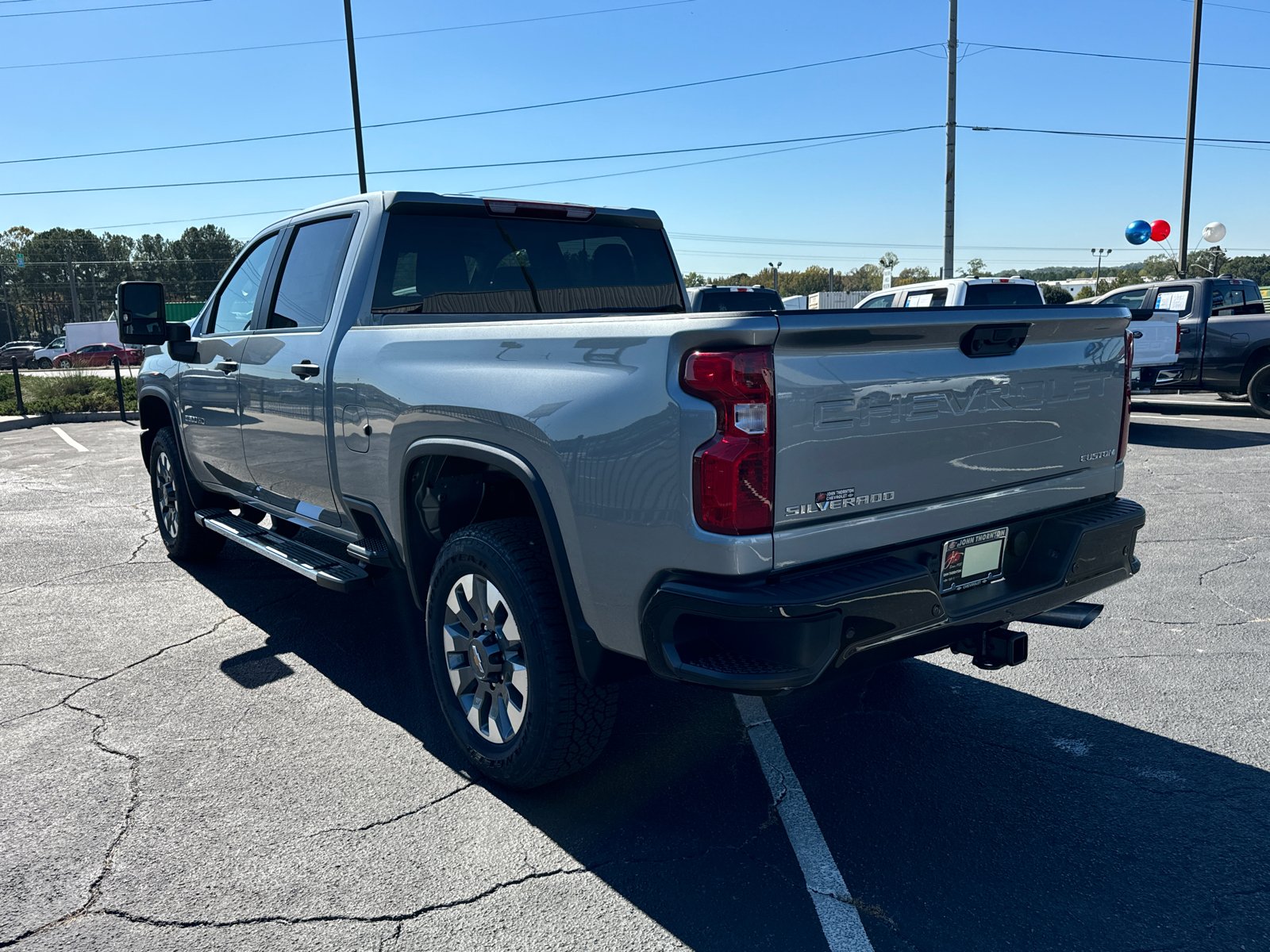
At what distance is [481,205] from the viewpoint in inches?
168

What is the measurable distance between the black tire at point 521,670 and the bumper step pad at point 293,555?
0.72m

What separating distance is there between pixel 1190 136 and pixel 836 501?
26.8 m

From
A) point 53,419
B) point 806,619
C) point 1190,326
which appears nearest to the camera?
point 806,619

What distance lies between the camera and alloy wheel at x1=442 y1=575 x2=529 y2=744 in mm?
3109

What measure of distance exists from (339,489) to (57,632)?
7.43 feet

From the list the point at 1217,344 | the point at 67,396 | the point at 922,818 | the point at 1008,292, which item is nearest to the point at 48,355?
the point at 67,396

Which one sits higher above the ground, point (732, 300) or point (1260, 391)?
point (732, 300)

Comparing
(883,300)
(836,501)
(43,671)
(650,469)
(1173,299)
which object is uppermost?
(883,300)

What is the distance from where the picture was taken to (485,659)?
319 cm

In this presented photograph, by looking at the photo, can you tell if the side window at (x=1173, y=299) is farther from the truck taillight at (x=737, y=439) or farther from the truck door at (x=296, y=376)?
the truck taillight at (x=737, y=439)

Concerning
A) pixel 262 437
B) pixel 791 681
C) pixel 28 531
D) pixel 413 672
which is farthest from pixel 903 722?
pixel 28 531

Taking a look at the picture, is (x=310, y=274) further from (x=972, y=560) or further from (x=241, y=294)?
(x=972, y=560)

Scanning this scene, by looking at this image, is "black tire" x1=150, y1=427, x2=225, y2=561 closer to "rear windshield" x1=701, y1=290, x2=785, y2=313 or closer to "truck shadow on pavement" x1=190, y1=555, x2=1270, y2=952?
"truck shadow on pavement" x1=190, y1=555, x2=1270, y2=952

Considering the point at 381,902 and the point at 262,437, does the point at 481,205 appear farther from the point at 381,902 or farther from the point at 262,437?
the point at 381,902
